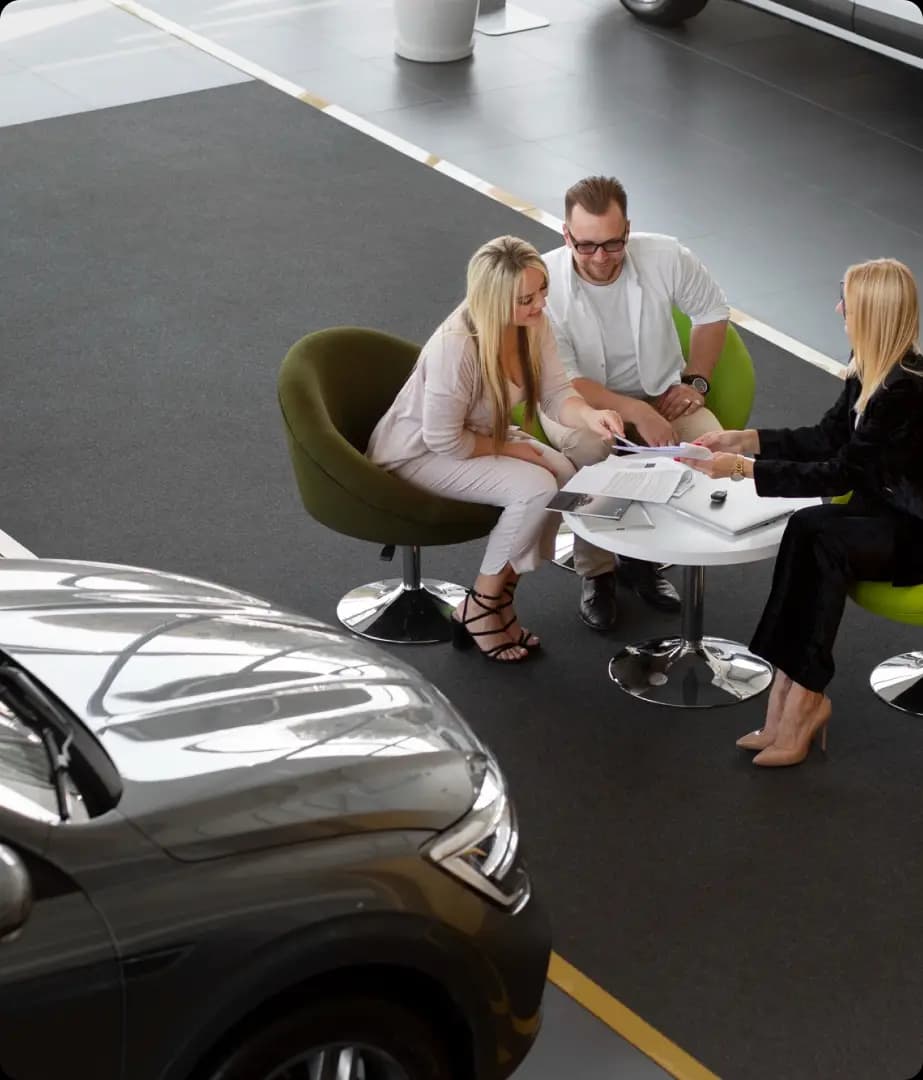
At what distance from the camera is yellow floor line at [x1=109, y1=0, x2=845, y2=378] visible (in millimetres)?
7383

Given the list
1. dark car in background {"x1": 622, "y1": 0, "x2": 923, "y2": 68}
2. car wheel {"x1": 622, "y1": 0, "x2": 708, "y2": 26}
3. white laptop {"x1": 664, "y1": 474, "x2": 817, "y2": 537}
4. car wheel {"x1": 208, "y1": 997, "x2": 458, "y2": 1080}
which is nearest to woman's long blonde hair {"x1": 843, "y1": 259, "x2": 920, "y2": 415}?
white laptop {"x1": 664, "y1": 474, "x2": 817, "y2": 537}

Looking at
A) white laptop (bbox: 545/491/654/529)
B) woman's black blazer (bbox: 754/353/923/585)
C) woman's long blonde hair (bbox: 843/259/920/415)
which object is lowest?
white laptop (bbox: 545/491/654/529)

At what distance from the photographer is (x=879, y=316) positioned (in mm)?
4566

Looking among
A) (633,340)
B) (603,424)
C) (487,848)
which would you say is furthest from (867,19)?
(487,848)

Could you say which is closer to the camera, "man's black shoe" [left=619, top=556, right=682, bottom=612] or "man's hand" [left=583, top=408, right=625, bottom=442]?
"man's hand" [left=583, top=408, right=625, bottom=442]

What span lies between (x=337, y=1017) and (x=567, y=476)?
2.57m

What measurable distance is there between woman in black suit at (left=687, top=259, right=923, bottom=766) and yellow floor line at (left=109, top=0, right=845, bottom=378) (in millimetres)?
2250

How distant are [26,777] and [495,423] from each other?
8.10 ft

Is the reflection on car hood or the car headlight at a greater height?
the reflection on car hood

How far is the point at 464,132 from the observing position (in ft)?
31.8

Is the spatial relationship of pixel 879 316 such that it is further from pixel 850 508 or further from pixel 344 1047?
pixel 344 1047

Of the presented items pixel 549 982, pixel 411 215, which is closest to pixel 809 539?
pixel 549 982

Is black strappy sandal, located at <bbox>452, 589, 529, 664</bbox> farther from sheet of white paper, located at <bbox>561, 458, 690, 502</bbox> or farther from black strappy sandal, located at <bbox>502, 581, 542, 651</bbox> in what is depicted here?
sheet of white paper, located at <bbox>561, 458, 690, 502</bbox>

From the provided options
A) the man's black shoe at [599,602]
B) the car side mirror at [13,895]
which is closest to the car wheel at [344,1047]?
the car side mirror at [13,895]
